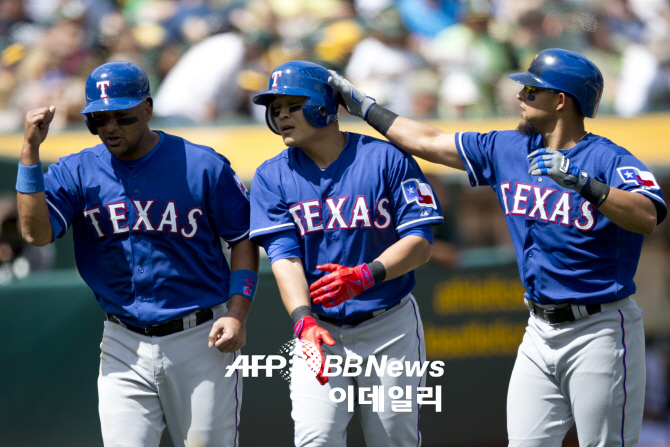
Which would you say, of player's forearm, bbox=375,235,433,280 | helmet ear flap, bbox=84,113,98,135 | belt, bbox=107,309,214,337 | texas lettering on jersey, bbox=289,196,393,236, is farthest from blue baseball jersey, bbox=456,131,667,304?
helmet ear flap, bbox=84,113,98,135

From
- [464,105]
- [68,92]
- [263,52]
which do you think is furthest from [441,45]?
[68,92]

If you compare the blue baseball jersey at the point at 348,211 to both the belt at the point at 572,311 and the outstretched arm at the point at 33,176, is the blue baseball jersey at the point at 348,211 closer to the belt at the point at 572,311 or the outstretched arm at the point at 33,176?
the belt at the point at 572,311

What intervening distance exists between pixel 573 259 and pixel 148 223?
5.37 ft

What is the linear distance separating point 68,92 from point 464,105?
3.10 metres

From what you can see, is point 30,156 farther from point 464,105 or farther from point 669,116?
point 669,116

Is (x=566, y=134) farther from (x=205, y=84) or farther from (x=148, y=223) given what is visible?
(x=205, y=84)

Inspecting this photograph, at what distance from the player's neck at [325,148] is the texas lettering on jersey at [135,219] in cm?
58

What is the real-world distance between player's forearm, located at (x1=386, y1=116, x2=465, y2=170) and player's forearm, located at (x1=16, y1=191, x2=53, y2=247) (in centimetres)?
139

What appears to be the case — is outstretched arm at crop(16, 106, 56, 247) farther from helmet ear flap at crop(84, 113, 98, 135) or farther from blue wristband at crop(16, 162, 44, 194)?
helmet ear flap at crop(84, 113, 98, 135)

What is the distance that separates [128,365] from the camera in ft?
9.52

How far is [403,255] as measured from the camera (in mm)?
2785

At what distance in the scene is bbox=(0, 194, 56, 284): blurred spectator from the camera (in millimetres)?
4520

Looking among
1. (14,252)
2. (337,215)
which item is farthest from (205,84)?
(337,215)

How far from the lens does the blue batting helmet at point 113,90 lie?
2809mm
